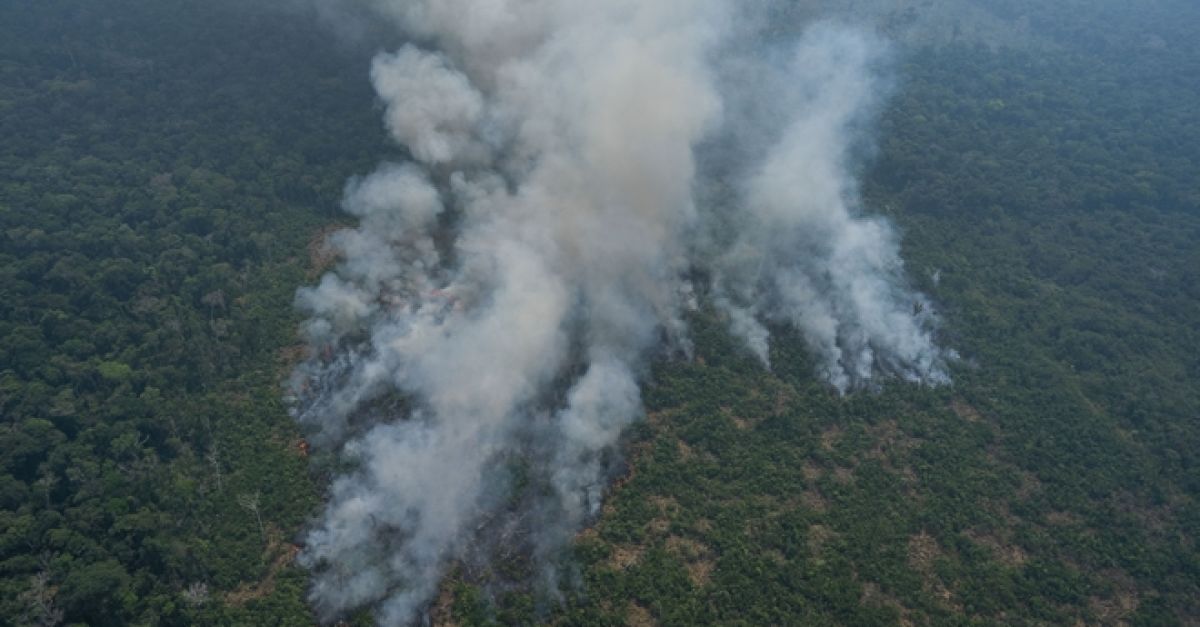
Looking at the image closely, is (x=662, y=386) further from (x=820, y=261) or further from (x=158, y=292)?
(x=158, y=292)

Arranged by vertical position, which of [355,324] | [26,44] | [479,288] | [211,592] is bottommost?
[211,592]

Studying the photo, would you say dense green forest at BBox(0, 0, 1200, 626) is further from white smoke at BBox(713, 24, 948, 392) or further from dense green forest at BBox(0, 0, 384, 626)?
white smoke at BBox(713, 24, 948, 392)

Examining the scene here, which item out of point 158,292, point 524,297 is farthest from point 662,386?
A: point 158,292

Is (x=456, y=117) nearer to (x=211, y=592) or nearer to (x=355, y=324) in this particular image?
(x=355, y=324)

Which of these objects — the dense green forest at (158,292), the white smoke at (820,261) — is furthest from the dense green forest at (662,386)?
the white smoke at (820,261)

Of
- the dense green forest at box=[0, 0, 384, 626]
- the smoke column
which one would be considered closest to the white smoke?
the smoke column

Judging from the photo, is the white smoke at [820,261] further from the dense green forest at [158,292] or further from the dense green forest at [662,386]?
the dense green forest at [158,292]

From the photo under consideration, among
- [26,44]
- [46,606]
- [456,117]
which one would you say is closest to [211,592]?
[46,606]

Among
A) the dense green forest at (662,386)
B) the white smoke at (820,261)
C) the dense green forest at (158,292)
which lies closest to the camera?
the dense green forest at (158,292)
